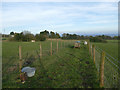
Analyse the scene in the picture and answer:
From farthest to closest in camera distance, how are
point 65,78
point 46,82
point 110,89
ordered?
point 65,78 → point 46,82 → point 110,89

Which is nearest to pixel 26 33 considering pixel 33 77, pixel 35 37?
pixel 35 37

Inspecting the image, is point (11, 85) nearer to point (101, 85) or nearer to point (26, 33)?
point (101, 85)

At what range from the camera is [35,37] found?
3738 cm

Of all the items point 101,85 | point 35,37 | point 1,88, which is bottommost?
point 1,88

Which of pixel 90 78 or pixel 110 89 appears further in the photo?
pixel 90 78

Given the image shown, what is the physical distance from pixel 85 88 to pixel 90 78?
2.57 feet

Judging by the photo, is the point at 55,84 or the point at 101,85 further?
the point at 55,84

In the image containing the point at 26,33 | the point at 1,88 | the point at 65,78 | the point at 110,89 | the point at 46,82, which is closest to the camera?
the point at 110,89

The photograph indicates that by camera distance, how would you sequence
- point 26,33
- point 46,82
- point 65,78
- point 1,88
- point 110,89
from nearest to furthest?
point 110,89 → point 1,88 → point 46,82 → point 65,78 → point 26,33

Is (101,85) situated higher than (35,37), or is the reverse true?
(35,37)

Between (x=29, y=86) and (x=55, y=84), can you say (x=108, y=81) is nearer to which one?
(x=55, y=84)

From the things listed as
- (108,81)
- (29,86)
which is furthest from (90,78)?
(29,86)

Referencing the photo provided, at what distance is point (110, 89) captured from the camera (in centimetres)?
293

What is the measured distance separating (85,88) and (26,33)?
35.4 metres
